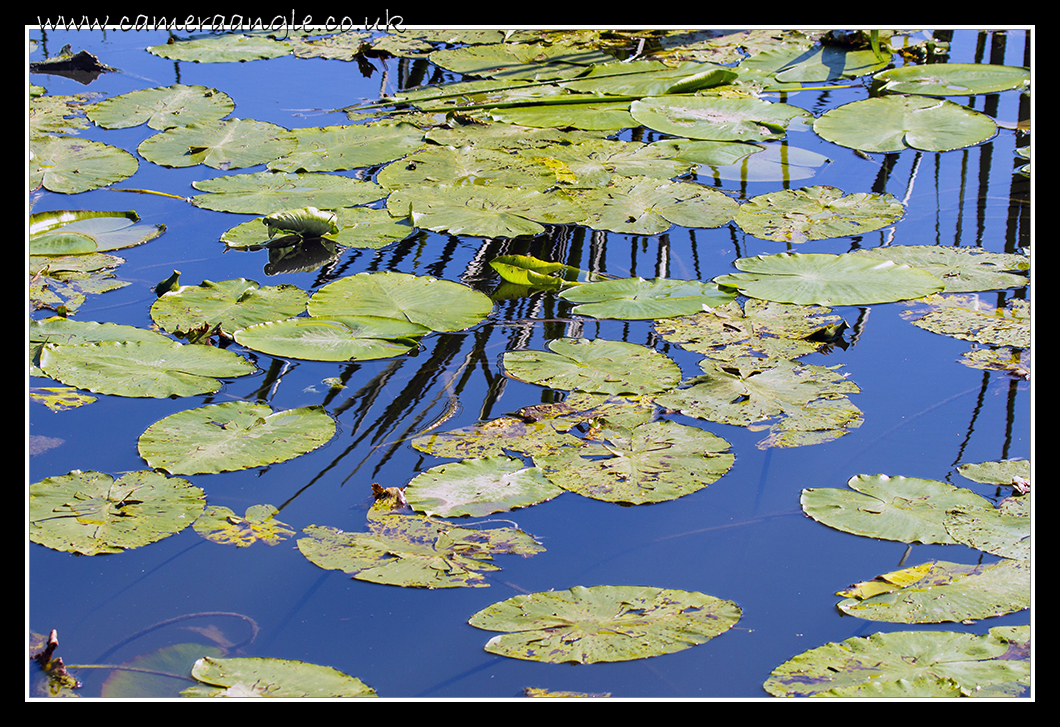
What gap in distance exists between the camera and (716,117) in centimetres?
429

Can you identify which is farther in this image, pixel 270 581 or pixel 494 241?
pixel 494 241

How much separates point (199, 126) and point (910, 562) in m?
3.72

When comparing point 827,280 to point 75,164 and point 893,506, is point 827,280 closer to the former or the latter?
point 893,506

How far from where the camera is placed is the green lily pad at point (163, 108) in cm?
429

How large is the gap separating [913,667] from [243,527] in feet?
4.54

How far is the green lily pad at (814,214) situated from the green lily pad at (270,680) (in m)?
2.28

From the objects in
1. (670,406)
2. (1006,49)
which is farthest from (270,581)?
(1006,49)

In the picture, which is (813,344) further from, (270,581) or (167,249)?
(167,249)

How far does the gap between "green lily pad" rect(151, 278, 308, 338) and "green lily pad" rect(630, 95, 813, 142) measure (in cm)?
212

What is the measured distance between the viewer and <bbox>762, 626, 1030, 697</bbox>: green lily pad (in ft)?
4.88

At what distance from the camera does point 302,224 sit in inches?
125

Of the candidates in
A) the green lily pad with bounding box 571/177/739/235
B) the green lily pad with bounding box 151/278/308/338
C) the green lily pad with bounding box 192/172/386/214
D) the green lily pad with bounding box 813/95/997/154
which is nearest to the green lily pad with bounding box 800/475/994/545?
the green lily pad with bounding box 571/177/739/235

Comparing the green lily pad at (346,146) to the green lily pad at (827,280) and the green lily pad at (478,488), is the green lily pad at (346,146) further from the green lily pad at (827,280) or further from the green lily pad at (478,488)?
the green lily pad at (478,488)

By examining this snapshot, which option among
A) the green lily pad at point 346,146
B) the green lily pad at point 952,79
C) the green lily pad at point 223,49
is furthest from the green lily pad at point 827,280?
the green lily pad at point 223,49
